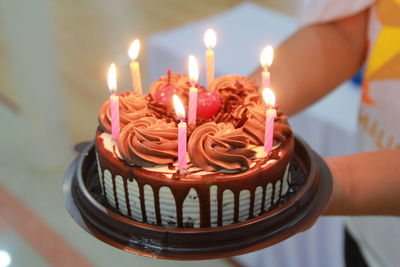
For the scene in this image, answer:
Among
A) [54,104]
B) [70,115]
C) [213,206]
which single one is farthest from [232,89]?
[70,115]

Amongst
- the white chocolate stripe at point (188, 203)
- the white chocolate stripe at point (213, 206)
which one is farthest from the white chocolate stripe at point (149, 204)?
the white chocolate stripe at point (213, 206)

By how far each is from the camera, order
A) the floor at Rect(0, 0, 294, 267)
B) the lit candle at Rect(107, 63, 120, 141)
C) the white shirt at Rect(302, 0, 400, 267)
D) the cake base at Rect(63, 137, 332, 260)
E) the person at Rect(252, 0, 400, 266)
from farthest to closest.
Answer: the floor at Rect(0, 0, 294, 267), the white shirt at Rect(302, 0, 400, 267), the person at Rect(252, 0, 400, 266), the lit candle at Rect(107, 63, 120, 141), the cake base at Rect(63, 137, 332, 260)

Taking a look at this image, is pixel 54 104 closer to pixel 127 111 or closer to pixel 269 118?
pixel 127 111

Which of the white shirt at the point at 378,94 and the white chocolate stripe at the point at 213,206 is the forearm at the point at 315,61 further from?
the white chocolate stripe at the point at 213,206

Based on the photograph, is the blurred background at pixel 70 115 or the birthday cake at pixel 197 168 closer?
the birthday cake at pixel 197 168

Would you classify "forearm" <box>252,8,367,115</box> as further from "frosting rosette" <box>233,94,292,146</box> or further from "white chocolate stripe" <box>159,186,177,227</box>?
"white chocolate stripe" <box>159,186,177,227</box>

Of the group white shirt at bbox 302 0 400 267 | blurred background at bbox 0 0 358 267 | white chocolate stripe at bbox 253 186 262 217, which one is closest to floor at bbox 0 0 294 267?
blurred background at bbox 0 0 358 267
